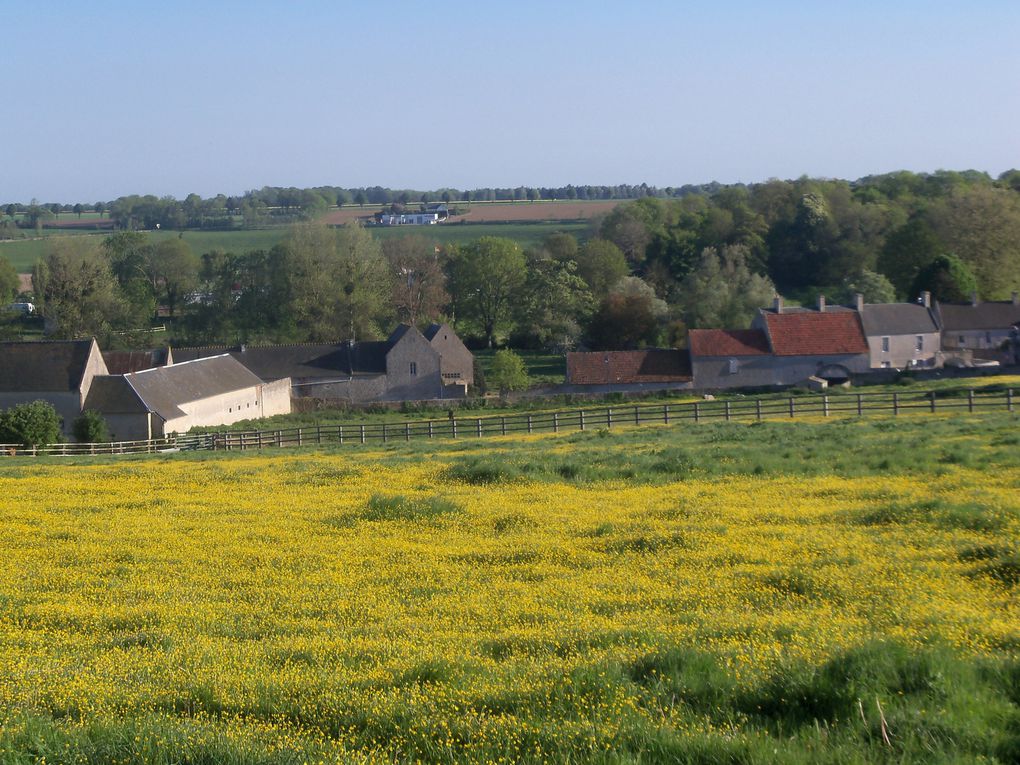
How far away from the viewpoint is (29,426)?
138 feet

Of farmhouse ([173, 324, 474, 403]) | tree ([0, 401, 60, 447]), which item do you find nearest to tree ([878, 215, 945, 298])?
farmhouse ([173, 324, 474, 403])

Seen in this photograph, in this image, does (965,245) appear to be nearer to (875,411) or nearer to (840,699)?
(875,411)

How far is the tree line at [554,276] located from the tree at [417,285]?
0.14 meters

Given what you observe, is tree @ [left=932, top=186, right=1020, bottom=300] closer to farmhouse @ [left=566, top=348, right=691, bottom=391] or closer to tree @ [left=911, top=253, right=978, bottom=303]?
tree @ [left=911, top=253, right=978, bottom=303]

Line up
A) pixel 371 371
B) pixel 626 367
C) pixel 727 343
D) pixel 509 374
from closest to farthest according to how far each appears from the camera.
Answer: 1. pixel 626 367
2. pixel 727 343
3. pixel 509 374
4. pixel 371 371

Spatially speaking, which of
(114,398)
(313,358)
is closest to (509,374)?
(313,358)

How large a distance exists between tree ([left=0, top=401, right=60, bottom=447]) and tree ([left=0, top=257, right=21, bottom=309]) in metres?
55.6

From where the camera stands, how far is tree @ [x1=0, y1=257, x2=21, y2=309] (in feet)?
307

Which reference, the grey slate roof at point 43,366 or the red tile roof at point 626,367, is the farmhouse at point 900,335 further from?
the grey slate roof at point 43,366

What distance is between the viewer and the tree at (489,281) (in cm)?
9194

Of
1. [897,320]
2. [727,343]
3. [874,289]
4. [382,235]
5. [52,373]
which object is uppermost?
[382,235]

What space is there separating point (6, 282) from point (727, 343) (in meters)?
65.2

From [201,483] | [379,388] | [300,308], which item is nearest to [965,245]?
[379,388]

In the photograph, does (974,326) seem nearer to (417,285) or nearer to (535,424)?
(535,424)
